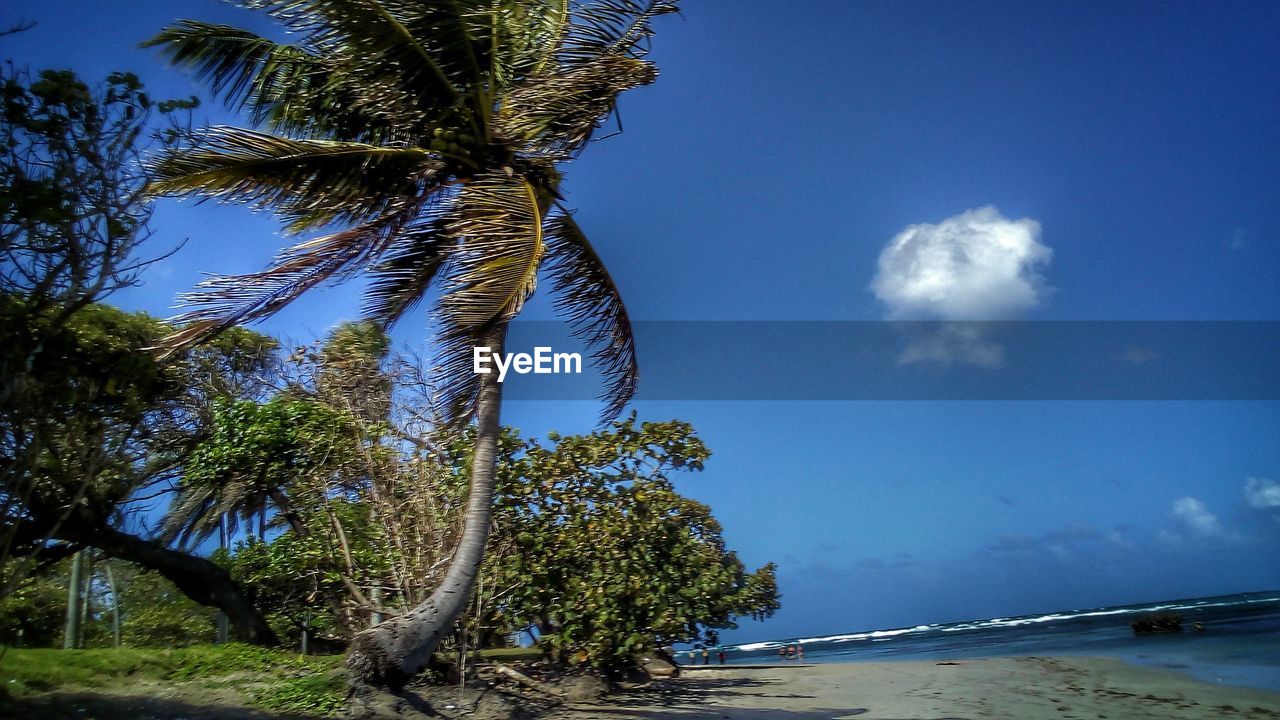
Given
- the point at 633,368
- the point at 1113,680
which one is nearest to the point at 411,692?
the point at 633,368

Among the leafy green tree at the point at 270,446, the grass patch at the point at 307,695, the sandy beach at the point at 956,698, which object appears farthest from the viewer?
the leafy green tree at the point at 270,446

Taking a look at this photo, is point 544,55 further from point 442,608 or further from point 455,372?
point 442,608

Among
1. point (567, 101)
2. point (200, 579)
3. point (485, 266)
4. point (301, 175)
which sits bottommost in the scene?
point (200, 579)

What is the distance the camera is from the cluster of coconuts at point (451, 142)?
9094 mm

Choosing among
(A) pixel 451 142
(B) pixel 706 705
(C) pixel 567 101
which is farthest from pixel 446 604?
(C) pixel 567 101

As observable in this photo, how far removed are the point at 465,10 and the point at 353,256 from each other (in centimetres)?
330

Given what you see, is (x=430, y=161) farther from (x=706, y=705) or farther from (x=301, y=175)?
(x=706, y=705)

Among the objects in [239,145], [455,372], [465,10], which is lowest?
[455,372]

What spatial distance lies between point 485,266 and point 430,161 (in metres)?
2.37

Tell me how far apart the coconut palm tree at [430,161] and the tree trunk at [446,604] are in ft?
0.07

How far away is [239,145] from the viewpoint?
8.45 m

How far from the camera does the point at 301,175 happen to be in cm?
899

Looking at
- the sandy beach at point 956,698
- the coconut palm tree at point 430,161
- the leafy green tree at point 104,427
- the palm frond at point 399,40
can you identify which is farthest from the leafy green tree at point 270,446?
the sandy beach at point 956,698

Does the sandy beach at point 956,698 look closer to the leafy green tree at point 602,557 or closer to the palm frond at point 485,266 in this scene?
the leafy green tree at point 602,557
